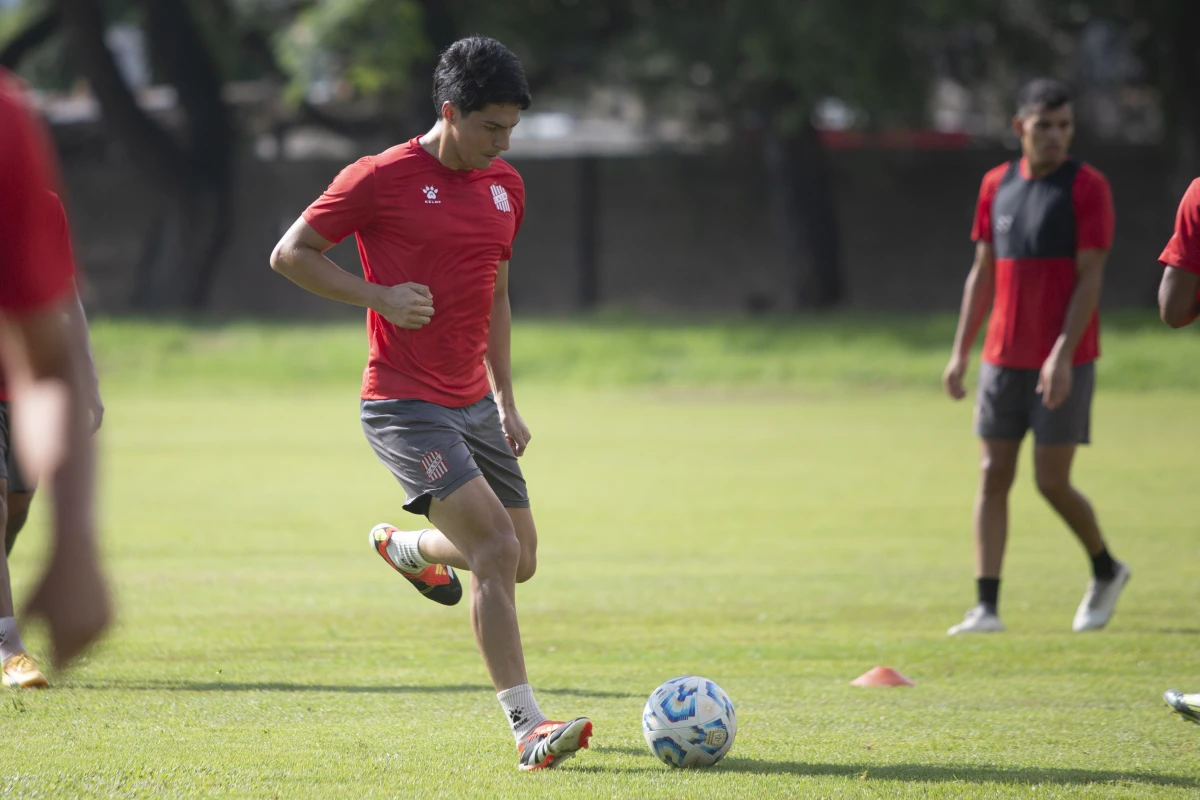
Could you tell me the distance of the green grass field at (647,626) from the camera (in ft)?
16.4

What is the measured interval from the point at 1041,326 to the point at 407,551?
3.65 metres

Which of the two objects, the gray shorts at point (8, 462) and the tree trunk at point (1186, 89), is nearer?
the gray shorts at point (8, 462)

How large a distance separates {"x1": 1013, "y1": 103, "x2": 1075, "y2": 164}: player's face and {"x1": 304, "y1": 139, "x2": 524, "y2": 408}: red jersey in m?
3.37

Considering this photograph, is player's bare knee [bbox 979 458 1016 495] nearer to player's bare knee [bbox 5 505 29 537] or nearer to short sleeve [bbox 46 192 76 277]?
player's bare knee [bbox 5 505 29 537]

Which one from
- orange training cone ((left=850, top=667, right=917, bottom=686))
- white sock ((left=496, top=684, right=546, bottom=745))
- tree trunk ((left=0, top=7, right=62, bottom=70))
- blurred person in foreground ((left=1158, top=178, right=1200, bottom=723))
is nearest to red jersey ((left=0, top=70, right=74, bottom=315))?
white sock ((left=496, top=684, right=546, bottom=745))

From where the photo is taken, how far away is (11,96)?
9.33 feet

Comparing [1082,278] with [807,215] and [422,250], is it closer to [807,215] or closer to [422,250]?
[422,250]

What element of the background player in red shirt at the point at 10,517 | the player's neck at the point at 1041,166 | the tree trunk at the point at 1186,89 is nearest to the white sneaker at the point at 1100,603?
the player's neck at the point at 1041,166

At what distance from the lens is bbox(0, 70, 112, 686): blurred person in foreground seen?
2.61 metres

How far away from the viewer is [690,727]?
16.4 ft

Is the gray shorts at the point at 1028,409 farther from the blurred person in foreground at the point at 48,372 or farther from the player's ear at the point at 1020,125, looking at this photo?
the blurred person in foreground at the point at 48,372

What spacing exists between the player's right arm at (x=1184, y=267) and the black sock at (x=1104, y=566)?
7.92ft

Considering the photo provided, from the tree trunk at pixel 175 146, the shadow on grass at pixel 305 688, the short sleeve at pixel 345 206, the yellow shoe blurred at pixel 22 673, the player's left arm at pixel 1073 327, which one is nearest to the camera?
the short sleeve at pixel 345 206

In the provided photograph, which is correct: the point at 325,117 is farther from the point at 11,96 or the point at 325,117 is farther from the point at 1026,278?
the point at 11,96
